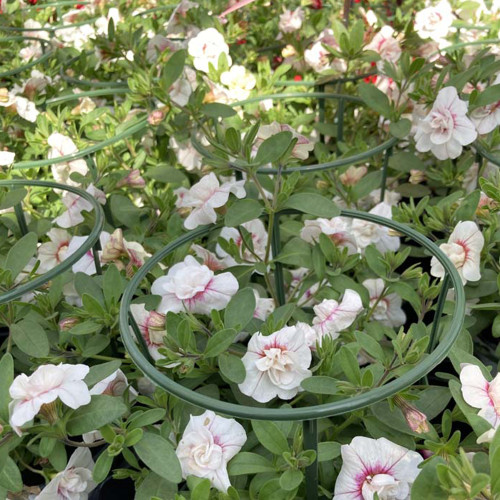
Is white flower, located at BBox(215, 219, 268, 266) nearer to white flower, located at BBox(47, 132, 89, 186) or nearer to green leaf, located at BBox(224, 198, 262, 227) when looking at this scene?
green leaf, located at BBox(224, 198, 262, 227)

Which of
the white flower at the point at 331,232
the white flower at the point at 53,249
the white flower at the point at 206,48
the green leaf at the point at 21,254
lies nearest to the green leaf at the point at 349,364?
the white flower at the point at 331,232

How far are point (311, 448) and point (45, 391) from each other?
254mm

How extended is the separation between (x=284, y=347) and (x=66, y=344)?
34 cm

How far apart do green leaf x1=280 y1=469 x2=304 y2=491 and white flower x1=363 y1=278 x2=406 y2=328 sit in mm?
361

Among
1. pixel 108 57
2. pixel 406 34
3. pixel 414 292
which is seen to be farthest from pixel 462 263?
pixel 108 57

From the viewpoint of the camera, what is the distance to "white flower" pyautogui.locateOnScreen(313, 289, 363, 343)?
718 millimetres

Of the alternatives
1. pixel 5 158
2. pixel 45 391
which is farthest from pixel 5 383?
pixel 5 158

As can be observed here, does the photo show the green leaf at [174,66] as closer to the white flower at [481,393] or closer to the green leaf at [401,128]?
the green leaf at [401,128]

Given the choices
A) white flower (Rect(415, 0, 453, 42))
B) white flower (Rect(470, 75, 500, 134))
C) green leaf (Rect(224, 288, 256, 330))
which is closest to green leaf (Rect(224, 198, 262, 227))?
green leaf (Rect(224, 288, 256, 330))

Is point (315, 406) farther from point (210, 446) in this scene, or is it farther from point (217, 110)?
point (217, 110)

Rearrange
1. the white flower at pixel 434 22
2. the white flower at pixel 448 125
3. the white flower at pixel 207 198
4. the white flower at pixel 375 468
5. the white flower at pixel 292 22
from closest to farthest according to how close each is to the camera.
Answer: the white flower at pixel 375 468 < the white flower at pixel 207 198 < the white flower at pixel 448 125 < the white flower at pixel 434 22 < the white flower at pixel 292 22

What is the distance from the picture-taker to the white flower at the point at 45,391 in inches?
20.8

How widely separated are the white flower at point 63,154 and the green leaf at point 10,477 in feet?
2.21

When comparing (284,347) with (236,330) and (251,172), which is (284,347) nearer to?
(236,330)
